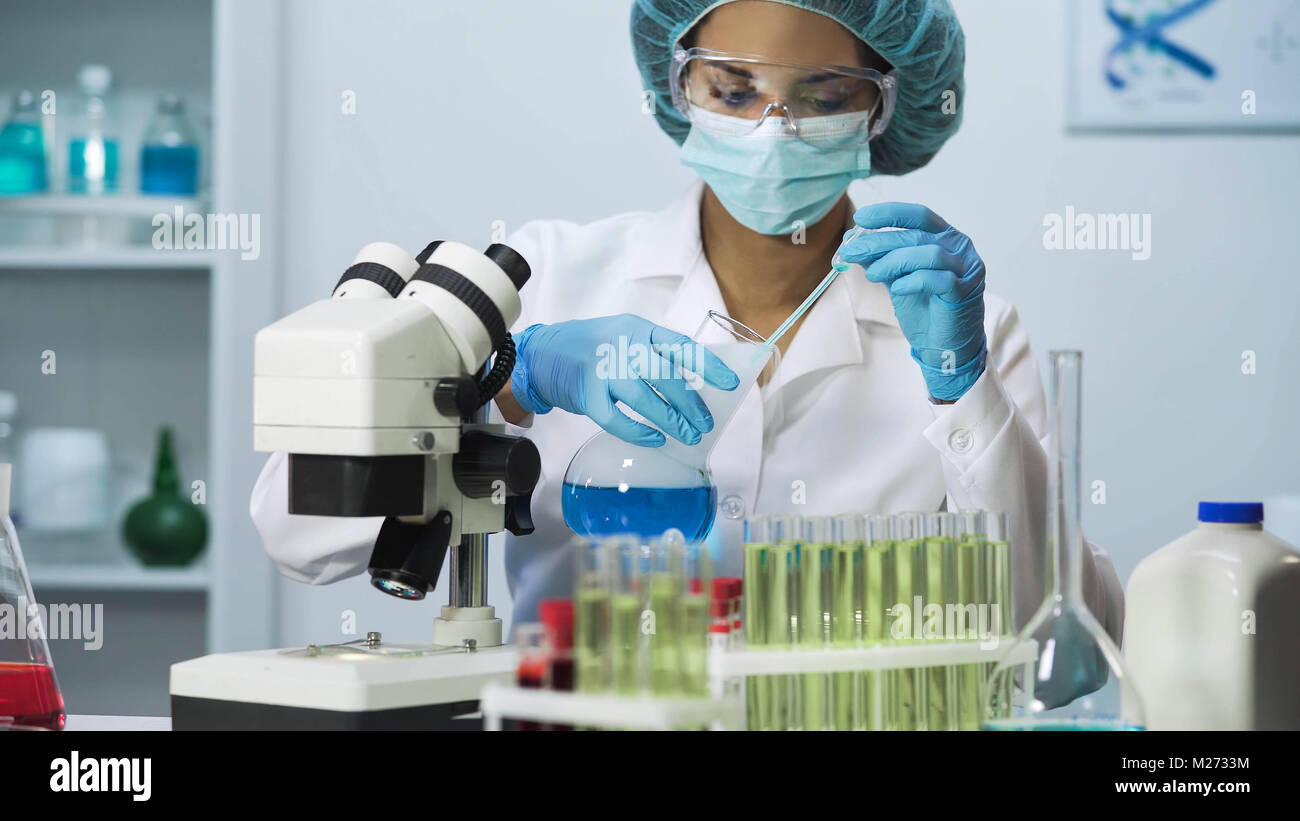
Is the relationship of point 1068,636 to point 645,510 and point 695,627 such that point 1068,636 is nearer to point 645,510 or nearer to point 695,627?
point 695,627

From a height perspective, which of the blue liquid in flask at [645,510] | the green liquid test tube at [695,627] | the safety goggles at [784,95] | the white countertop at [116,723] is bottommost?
the white countertop at [116,723]

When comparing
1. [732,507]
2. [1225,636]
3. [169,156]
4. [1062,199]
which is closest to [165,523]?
[169,156]

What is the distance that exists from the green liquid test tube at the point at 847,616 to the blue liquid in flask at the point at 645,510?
225mm

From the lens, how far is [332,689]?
839 millimetres

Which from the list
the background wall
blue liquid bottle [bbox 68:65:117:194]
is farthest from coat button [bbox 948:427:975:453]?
blue liquid bottle [bbox 68:65:117:194]

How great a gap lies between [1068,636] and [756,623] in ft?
0.64

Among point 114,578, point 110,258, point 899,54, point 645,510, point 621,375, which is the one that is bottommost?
point 114,578

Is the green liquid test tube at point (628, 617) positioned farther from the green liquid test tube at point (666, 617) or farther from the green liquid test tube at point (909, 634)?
the green liquid test tube at point (909, 634)

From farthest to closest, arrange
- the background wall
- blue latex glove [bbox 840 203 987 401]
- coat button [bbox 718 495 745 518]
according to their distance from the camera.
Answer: the background wall < coat button [bbox 718 495 745 518] < blue latex glove [bbox 840 203 987 401]

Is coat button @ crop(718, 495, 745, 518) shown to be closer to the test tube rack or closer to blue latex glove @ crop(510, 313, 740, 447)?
blue latex glove @ crop(510, 313, 740, 447)

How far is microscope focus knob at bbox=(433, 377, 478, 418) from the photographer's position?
0.90m

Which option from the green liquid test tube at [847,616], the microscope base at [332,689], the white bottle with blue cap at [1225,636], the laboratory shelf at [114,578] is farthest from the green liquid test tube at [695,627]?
the laboratory shelf at [114,578]

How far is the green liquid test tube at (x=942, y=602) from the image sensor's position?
843 mm

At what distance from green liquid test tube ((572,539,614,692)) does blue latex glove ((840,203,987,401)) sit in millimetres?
602
